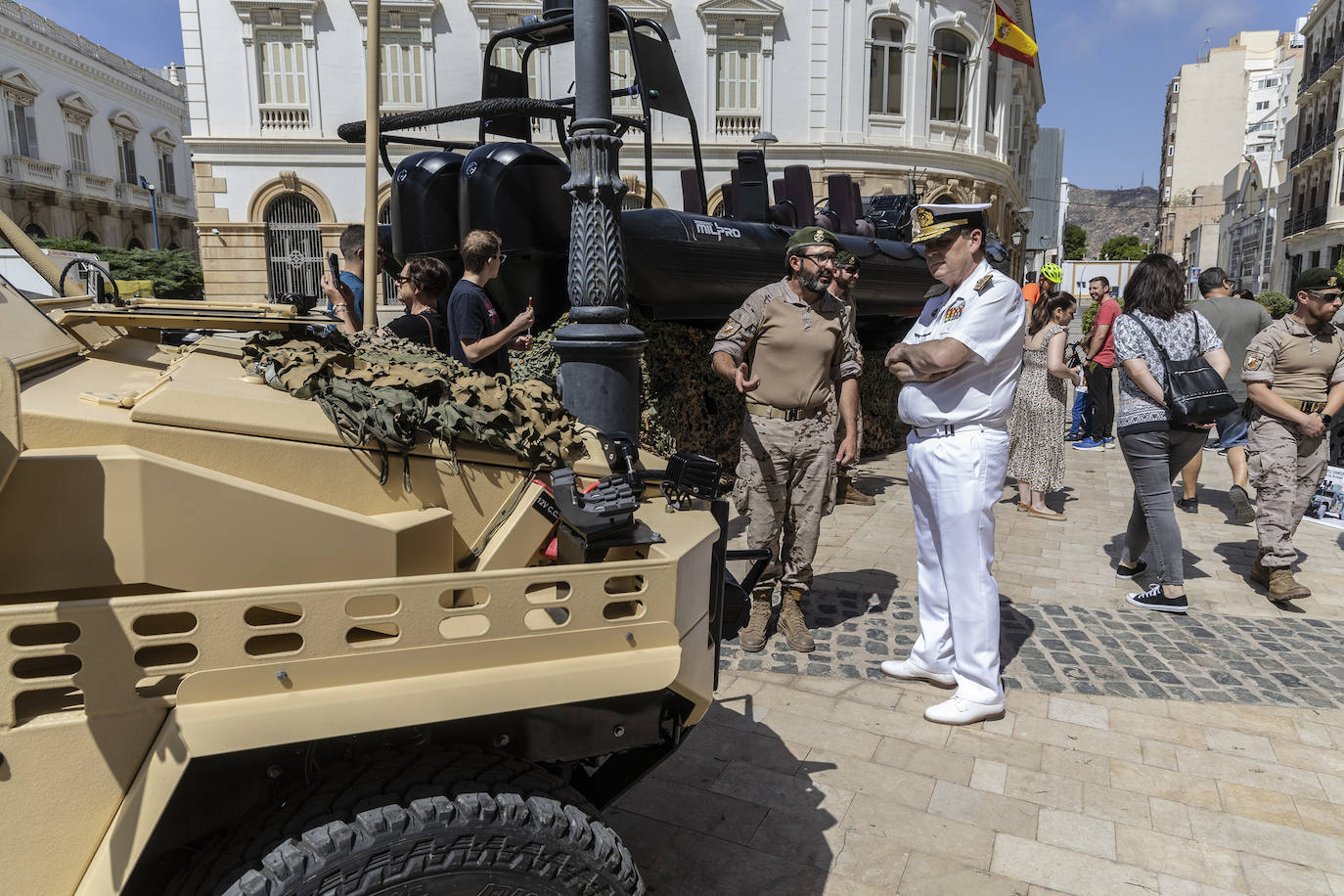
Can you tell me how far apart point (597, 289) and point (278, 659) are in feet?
9.16

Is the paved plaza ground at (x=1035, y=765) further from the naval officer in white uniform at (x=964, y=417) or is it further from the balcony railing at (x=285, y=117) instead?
the balcony railing at (x=285, y=117)

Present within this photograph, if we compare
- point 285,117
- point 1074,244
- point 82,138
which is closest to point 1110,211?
point 1074,244

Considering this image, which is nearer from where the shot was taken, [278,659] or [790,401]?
[278,659]

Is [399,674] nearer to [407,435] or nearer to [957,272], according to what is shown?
[407,435]

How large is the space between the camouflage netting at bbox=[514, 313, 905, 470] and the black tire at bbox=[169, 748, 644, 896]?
4547 mm

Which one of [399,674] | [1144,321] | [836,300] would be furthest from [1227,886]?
[1144,321]

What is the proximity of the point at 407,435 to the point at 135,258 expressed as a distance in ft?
92.9

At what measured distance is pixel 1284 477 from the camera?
193 inches

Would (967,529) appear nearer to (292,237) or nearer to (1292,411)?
(1292,411)

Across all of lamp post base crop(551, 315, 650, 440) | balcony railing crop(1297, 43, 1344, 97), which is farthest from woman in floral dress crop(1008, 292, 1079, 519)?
balcony railing crop(1297, 43, 1344, 97)

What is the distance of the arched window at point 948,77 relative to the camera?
23453 millimetres

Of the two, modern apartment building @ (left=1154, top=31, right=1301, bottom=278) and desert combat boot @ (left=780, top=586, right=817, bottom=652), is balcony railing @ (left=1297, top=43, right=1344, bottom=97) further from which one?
desert combat boot @ (left=780, top=586, right=817, bottom=652)

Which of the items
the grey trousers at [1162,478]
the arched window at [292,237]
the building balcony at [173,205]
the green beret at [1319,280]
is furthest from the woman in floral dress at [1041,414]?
the building balcony at [173,205]

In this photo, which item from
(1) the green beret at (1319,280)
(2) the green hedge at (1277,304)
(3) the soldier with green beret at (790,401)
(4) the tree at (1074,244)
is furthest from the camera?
(4) the tree at (1074,244)
